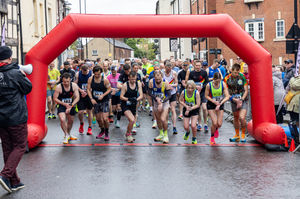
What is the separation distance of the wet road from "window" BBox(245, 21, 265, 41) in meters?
28.4

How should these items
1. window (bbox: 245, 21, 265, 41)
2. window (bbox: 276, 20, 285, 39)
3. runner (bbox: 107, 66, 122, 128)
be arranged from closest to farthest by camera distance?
runner (bbox: 107, 66, 122, 128), window (bbox: 276, 20, 285, 39), window (bbox: 245, 21, 265, 41)

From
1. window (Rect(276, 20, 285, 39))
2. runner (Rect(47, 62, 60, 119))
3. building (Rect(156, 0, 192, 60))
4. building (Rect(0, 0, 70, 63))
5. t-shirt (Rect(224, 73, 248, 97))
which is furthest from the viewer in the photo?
window (Rect(276, 20, 285, 39))

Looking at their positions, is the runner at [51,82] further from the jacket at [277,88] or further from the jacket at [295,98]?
the jacket at [295,98]

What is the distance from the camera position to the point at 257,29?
38.4 meters

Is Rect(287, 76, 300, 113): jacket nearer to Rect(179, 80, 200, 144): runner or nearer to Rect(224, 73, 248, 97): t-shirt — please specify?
Rect(224, 73, 248, 97): t-shirt

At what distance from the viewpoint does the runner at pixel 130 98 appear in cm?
1130

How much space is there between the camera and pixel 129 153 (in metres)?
9.97

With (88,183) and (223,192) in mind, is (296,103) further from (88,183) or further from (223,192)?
(88,183)

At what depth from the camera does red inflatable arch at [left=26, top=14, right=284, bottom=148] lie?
10.7m

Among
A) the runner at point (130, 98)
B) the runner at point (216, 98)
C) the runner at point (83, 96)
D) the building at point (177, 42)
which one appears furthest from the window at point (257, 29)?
the runner at point (130, 98)

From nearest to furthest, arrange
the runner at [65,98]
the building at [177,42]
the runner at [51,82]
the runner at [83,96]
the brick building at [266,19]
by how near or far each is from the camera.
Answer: the runner at [65,98] → the runner at [83,96] → the runner at [51,82] → the building at [177,42] → the brick building at [266,19]

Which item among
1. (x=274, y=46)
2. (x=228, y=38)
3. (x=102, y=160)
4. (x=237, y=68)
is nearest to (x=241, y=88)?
(x=237, y=68)

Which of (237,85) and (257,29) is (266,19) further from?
(237,85)

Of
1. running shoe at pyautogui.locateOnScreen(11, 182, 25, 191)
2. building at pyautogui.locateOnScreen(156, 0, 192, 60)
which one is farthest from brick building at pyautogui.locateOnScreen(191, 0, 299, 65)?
running shoe at pyautogui.locateOnScreen(11, 182, 25, 191)
